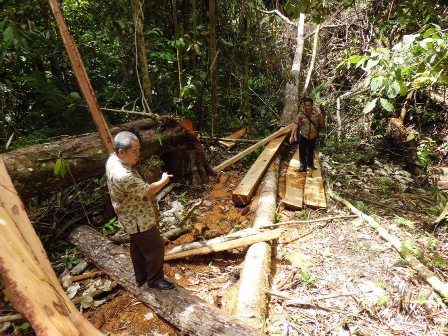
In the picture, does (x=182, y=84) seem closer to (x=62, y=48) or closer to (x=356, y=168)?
(x=62, y=48)

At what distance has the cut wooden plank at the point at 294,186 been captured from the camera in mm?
5309

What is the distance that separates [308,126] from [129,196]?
4330 mm

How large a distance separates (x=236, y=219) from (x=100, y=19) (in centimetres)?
493

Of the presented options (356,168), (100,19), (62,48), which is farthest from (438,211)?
(62,48)

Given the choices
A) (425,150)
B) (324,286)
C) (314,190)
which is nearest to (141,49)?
(314,190)

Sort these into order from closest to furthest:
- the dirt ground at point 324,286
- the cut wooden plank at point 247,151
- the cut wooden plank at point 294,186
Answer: the dirt ground at point 324,286 < the cut wooden plank at point 294,186 < the cut wooden plank at point 247,151

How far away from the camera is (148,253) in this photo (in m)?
3.33

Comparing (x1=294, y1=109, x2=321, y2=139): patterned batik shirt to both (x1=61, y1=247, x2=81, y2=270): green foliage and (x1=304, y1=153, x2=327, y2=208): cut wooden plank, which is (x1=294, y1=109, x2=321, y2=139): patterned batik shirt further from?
(x1=61, y1=247, x2=81, y2=270): green foliage

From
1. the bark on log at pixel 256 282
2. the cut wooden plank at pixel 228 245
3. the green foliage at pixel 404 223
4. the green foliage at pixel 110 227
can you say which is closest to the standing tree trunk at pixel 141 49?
the green foliage at pixel 110 227

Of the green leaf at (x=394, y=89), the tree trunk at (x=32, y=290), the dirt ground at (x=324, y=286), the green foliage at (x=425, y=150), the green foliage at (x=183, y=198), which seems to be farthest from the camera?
the green foliage at (x=425, y=150)

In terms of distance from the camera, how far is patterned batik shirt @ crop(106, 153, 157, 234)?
9.87 feet

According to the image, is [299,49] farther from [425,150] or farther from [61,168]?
[61,168]

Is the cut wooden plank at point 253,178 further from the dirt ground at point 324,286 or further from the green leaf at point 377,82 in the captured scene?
the green leaf at point 377,82

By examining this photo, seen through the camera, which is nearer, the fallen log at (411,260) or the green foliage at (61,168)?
the fallen log at (411,260)
